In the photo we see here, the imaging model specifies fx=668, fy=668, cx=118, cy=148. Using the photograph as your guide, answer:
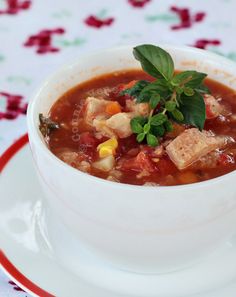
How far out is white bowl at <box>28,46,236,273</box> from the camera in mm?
2066

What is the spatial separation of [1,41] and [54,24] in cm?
35

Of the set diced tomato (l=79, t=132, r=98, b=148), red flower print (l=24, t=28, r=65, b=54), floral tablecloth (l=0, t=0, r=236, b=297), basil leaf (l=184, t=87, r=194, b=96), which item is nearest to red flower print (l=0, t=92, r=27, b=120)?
floral tablecloth (l=0, t=0, r=236, b=297)

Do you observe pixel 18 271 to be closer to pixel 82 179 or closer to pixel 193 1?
pixel 82 179

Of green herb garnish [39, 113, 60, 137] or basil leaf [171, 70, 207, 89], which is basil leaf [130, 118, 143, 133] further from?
green herb garnish [39, 113, 60, 137]

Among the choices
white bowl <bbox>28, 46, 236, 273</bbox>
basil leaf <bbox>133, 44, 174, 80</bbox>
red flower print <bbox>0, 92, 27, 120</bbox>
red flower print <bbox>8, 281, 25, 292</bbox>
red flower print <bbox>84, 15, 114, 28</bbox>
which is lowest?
red flower print <bbox>0, 92, 27, 120</bbox>

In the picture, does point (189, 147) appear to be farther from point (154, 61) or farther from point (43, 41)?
point (43, 41)

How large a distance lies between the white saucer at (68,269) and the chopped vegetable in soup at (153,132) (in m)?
0.36

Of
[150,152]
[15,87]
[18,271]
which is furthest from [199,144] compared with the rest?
[15,87]

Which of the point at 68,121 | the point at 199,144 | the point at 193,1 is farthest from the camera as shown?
the point at 193,1

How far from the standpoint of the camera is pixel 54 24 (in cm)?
400

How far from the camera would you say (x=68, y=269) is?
236cm

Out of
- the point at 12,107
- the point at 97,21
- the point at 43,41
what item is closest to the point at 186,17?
the point at 97,21

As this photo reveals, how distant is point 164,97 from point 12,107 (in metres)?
1.29

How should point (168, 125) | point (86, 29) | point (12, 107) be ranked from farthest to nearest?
point (86, 29) → point (12, 107) → point (168, 125)
